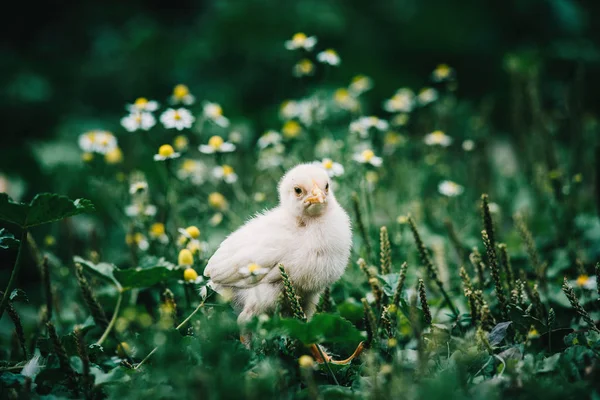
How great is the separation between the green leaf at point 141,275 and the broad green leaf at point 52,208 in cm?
20

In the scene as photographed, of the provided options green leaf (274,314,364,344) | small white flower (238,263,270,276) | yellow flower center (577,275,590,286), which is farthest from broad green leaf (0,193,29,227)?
yellow flower center (577,275,590,286)

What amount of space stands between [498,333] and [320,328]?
51cm

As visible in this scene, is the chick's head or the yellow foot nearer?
the yellow foot

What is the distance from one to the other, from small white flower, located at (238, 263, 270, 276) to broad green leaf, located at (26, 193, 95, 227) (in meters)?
0.44

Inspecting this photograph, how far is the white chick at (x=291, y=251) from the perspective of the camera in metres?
1.66

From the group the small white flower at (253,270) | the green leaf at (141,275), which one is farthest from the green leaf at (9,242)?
the small white flower at (253,270)

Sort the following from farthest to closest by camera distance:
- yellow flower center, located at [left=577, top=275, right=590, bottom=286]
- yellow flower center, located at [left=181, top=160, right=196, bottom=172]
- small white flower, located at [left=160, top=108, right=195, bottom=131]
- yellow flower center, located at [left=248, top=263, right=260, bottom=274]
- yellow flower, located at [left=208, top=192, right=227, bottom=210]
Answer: yellow flower center, located at [left=181, top=160, right=196, bottom=172]
yellow flower, located at [left=208, top=192, right=227, bottom=210]
small white flower, located at [left=160, top=108, right=195, bottom=131]
yellow flower center, located at [left=577, top=275, right=590, bottom=286]
yellow flower center, located at [left=248, top=263, right=260, bottom=274]

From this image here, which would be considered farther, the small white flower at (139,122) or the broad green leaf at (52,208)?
the small white flower at (139,122)

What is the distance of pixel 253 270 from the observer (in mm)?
1544

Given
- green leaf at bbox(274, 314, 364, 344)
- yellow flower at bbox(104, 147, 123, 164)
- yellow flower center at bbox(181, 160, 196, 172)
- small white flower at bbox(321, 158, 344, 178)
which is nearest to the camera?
green leaf at bbox(274, 314, 364, 344)

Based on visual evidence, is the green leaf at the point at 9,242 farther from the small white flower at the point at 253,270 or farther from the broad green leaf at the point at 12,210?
the small white flower at the point at 253,270

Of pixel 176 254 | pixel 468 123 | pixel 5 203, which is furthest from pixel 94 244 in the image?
pixel 468 123

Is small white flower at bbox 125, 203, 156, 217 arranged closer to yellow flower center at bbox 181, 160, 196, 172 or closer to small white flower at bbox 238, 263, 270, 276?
yellow flower center at bbox 181, 160, 196, 172

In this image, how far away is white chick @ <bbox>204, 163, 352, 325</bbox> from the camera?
5.43 feet
